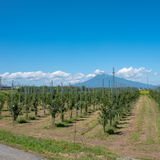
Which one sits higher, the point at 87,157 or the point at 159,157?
the point at 87,157

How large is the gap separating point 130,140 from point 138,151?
2.67 m

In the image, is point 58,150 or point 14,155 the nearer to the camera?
point 14,155

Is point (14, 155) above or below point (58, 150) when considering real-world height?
above

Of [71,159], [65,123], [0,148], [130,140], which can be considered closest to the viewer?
[71,159]

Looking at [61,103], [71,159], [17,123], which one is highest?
[61,103]

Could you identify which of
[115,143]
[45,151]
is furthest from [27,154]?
[115,143]

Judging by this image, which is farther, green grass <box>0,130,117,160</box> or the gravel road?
green grass <box>0,130,117,160</box>

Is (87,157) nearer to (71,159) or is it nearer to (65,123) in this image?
(71,159)

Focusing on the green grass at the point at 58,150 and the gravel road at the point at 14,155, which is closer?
the gravel road at the point at 14,155

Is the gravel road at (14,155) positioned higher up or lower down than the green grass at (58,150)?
higher up

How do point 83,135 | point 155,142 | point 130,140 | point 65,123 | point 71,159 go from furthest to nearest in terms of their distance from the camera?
point 65,123, point 83,135, point 130,140, point 155,142, point 71,159

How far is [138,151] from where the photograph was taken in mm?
10367

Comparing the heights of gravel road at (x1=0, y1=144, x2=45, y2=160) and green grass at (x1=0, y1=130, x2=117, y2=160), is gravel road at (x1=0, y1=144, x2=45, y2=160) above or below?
above

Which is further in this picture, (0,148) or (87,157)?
(0,148)
